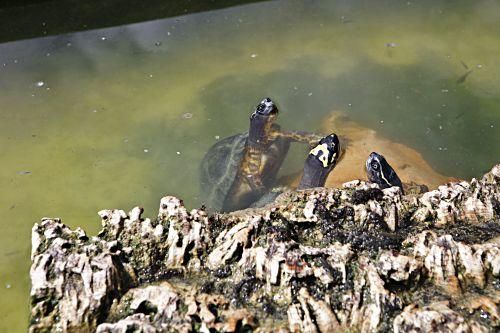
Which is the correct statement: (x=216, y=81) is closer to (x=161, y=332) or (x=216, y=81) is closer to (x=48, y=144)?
(x=48, y=144)

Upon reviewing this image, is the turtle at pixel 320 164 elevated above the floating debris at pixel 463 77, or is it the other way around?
the floating debris at pixel 463 77

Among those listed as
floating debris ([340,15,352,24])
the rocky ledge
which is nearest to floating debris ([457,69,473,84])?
floating debris ([340,15,352,24])

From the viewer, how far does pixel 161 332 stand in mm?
1775

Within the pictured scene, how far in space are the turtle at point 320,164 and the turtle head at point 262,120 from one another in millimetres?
702

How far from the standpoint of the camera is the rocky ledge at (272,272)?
188cm

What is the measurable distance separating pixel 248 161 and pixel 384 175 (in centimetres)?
157

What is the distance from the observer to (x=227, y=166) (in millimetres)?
4598

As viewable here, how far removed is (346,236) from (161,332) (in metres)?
1.00

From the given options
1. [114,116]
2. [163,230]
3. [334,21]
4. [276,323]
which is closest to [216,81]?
[114,116]

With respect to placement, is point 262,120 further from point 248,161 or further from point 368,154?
point 368,154

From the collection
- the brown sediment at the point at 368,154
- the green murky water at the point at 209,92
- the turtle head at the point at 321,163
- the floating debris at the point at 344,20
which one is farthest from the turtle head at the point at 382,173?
the floating debris at the point at 344,20

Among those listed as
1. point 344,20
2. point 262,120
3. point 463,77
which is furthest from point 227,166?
point 463,77

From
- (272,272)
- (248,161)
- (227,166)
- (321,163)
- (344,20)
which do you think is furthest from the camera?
(344,20)

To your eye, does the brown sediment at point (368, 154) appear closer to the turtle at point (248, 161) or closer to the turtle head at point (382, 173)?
the turtle head at point (382, 173)
